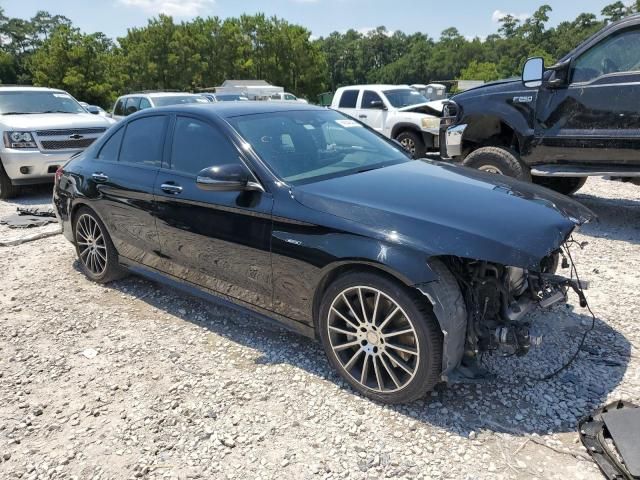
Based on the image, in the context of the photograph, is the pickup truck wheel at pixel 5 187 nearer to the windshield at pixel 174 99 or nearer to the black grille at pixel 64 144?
the black grille at pixel 64 144

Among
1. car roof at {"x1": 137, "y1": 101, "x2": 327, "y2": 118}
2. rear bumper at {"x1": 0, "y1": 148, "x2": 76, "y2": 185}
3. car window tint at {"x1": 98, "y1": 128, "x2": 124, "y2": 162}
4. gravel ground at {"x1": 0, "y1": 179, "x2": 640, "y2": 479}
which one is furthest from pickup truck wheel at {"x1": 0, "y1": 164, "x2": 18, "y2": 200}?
car roof at {"x1": 137, "y1": 101, "x2": 327, "y2": 118}

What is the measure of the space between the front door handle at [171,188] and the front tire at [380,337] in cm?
148

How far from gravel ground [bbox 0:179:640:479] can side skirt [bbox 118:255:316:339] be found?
0.28m

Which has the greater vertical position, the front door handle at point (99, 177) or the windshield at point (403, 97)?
the windshield at point (403, 97)

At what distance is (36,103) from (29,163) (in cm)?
179

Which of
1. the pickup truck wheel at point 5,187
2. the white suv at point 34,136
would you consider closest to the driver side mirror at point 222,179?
the white suv at point 34,136

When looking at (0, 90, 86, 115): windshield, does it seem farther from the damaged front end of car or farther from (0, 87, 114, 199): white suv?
the damaged front end of car

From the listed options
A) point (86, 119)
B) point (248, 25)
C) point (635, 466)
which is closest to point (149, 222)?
point (635, 466)

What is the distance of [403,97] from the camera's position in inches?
486

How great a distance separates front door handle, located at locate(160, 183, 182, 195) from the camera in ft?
12.2

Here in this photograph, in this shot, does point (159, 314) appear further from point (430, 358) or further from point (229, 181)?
point (430, 358)

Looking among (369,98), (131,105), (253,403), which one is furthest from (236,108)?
(131,105)

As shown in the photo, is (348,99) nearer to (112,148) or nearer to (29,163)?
(29,163)

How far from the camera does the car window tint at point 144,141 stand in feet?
13.2
